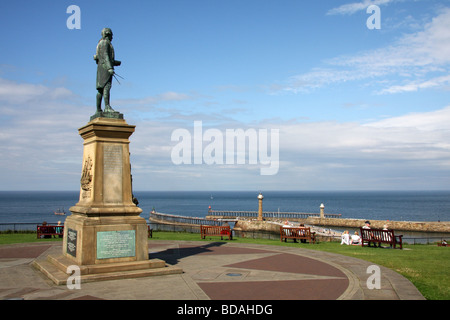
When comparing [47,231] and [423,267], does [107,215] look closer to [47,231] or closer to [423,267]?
[423,267]

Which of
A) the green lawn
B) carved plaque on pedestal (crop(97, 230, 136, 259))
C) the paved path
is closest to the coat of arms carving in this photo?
carved plaque on pedestal (crop(97, 230, 136, 259))

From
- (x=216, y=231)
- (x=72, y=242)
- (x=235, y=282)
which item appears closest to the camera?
(x=235, y=282)

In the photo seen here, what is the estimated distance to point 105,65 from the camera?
11.9 m

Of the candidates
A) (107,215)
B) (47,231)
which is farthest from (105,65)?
(47,231)

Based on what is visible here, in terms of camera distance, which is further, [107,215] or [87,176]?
[87,176]

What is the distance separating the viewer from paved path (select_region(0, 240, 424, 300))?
8.40 metres

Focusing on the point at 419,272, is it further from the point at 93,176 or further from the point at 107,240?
the point at 93,176

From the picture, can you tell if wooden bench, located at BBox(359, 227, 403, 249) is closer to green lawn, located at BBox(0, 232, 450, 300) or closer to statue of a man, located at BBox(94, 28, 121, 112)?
green lawn, located at BBox(0, 232, 450, 300)

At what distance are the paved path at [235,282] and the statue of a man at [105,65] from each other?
5.38 meters

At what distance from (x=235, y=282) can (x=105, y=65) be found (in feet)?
24.9

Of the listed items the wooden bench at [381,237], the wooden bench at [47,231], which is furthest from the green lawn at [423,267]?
the wooden bench at [47,231]

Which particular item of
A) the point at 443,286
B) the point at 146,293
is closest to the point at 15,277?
the point at 146,293
